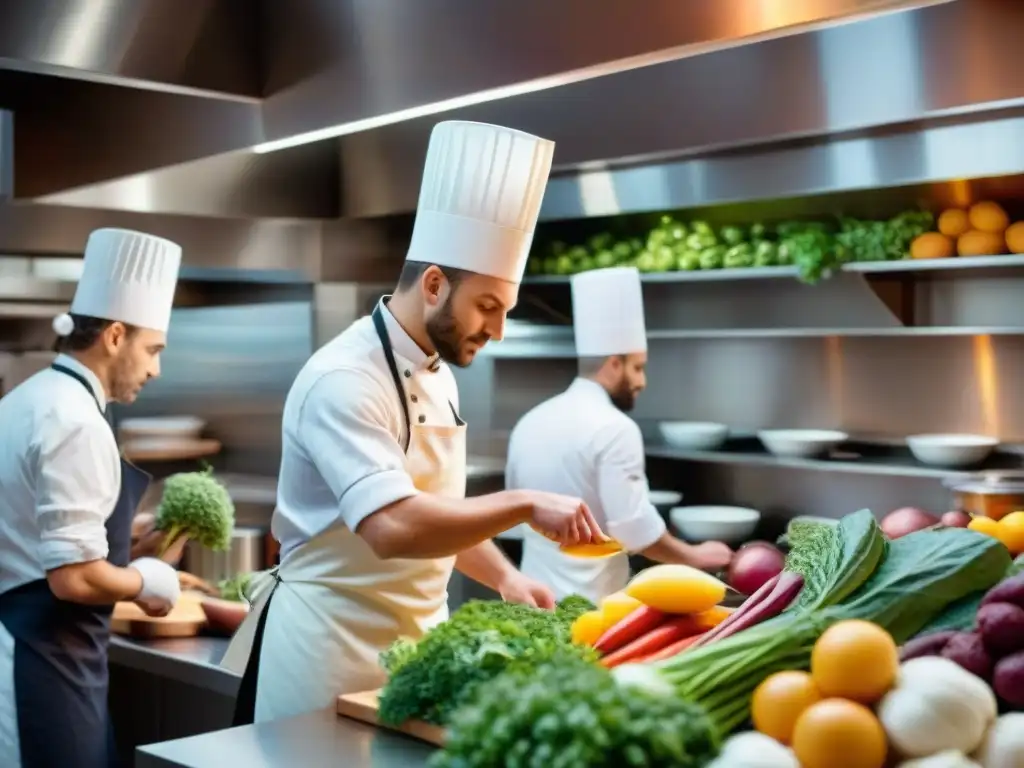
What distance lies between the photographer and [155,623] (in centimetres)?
336

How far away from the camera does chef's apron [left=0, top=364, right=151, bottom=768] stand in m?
2.78

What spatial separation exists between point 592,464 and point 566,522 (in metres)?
1.83

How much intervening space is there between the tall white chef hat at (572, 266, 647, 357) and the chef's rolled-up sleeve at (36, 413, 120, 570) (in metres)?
1.77

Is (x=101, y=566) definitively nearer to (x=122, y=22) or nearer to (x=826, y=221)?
A: (x=122, y=22)

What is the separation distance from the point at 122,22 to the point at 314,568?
104 cm

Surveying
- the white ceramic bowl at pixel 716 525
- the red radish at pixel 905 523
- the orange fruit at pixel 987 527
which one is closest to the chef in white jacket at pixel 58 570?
the red radish at pixel 905 523

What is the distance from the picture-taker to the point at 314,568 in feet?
7.65

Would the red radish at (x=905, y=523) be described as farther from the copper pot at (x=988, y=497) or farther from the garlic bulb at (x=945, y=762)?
the garlic bulb at (x=945, y=762)

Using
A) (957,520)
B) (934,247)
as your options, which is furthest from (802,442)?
(957,520)

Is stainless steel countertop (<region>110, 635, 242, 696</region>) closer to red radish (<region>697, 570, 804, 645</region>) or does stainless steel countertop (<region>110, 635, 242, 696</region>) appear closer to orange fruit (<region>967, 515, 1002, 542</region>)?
red radish (<region>697, 570, 804, 645</region>)

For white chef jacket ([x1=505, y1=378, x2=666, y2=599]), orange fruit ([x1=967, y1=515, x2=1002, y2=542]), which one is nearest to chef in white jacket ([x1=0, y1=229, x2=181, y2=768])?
white chef jacket ([x1=505, y1=378, x2=666, y2=599])

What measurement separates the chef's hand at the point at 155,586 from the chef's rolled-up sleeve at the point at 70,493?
26 centimetres

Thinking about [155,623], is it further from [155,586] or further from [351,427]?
[351,427]

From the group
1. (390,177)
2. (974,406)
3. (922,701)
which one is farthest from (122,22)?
(974,406)
